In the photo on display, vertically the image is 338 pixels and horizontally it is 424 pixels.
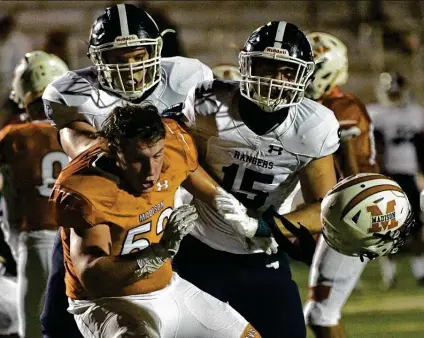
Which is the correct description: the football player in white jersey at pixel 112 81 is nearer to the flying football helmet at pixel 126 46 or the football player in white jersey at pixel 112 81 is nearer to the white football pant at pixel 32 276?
the flying football helmet at pixel 126 46

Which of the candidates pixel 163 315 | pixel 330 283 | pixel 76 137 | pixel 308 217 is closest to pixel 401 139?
pixel 330 283

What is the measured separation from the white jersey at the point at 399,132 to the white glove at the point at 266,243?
372 centimetres

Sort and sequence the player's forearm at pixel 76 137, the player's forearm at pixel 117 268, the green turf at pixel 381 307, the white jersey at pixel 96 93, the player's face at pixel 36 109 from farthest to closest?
the green turf at pixel 381 307
the player's face at pixel 36 109
the white jersey at pixel 96 93
the player's forearm at pixel 76 137
the player's forearm at pixel 117 268

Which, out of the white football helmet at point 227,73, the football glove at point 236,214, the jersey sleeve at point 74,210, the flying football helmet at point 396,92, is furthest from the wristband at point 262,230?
the flying football helmet at point 396,92

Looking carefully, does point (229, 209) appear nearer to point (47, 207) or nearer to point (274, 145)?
point (274, 145)

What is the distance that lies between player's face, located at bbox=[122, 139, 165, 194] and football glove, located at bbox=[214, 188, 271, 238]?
0.39 meters

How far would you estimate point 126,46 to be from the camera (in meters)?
3.88

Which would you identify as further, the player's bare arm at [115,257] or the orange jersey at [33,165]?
the orange jersey at [33,165]

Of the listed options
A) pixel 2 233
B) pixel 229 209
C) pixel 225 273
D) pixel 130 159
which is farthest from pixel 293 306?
pixel 2 233

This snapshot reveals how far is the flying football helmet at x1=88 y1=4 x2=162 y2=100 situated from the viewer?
3855mm

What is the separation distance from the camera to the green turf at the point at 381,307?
5.71 m

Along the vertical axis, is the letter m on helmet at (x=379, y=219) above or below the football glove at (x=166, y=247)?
below

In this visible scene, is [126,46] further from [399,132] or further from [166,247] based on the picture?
[399,132]

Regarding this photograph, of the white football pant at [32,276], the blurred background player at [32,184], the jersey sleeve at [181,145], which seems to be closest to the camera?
the jersey sleeve at [181,145]
